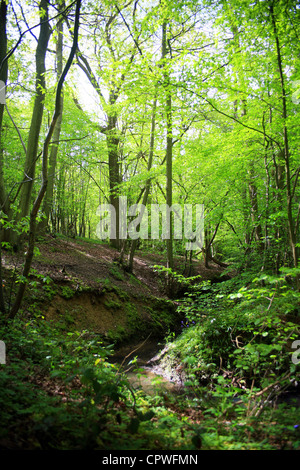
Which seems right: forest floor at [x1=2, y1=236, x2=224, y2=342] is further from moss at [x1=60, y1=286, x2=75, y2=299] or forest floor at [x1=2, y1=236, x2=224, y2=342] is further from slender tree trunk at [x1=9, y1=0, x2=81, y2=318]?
slender tree trunk at [x1=9, y1=0, x2=81, y2=318]

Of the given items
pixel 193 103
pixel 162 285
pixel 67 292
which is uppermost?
pixel 193 103

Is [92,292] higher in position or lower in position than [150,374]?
higher

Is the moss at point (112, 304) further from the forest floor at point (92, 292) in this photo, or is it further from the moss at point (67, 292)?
the moss at point (67, 292)

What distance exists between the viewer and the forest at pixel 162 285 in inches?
92.5

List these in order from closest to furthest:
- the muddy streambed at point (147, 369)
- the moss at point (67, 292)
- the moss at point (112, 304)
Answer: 1. the muddy streambed at point (147, 369)
2. the moss at point (67, 292)
3. the moss at point (112, 304)

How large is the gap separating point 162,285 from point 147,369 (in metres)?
5.92

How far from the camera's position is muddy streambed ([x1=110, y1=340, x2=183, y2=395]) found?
384 centimetres

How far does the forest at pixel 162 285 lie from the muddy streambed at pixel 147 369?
5cm

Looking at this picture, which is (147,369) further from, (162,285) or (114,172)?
(114,172)

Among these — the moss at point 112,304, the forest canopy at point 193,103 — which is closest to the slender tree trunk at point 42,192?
the forest canopy at point 193,103

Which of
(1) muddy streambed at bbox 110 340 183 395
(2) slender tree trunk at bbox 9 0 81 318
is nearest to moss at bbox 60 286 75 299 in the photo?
(1) muddy streambed at bbox 110 340 183 395

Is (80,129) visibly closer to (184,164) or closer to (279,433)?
(184,164)

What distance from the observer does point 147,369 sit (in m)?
5.10

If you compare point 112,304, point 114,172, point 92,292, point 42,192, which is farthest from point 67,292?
point 114,172
